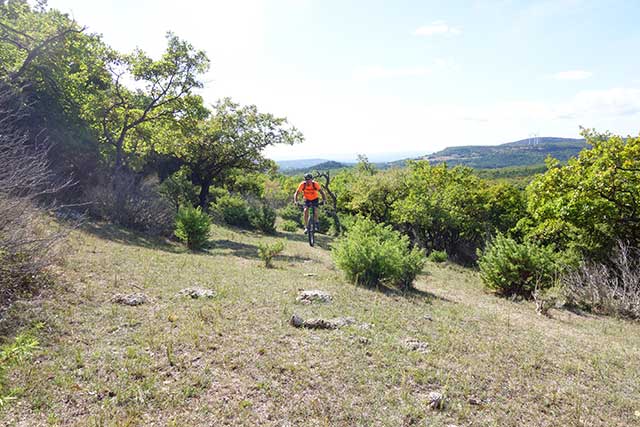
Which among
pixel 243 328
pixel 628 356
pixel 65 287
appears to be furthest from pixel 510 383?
pixel 65 287

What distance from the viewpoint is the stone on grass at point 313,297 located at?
5.82m

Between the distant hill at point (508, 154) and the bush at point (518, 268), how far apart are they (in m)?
86.4

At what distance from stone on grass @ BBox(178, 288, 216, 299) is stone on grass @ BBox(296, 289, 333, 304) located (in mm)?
1392

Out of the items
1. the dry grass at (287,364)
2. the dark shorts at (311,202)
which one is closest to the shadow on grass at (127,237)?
Result: the dry grass at (287,364)

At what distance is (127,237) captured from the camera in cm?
1038

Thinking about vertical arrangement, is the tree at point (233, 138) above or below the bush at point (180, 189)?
above

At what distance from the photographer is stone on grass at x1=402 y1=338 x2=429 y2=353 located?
14.5 feet

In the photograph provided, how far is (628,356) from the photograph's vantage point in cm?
515

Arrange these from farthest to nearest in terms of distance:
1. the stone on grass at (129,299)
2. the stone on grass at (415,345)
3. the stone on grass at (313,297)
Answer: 1. the stone on grass at (313,297)
2. the stone on grass at (129,299)
3. the stone on grass at (415,345)

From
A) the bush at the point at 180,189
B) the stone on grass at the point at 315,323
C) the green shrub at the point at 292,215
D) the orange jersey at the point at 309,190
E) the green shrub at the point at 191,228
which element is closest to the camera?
the stone on grass at the point at 315,323

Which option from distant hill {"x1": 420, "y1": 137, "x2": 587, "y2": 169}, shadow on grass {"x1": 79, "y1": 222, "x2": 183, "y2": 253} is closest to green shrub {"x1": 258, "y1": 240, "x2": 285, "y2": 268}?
shadow on grass {"x1": 79, "y1": 222, "x2": 183, "y2": 253}

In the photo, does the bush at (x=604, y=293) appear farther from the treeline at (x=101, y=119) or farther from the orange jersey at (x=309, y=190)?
the treeline at (x=101, y=119)

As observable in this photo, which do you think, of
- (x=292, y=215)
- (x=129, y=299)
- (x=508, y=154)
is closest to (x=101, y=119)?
(x=129, y=299)

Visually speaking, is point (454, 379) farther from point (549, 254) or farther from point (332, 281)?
point (549, 254)
